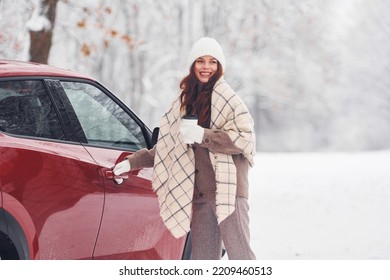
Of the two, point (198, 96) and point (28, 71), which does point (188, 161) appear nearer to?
point (198, 96)

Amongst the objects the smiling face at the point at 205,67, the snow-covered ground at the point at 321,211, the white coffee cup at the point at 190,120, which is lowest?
the white coffee cup at the point at 190,120

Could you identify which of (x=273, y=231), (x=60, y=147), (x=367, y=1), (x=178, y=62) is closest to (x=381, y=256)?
(x=273, y=231)

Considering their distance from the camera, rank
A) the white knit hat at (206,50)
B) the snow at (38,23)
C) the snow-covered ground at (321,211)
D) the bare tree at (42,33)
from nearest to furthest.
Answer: the white knit hat at (206,50) < the snow-covered ground at (321,211) < the snow at (38,23) < the bare tree at (42,33)

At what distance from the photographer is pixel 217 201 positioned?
14.1ft

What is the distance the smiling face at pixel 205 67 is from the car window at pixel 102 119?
707mm

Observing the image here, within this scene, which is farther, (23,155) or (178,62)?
(178,62)

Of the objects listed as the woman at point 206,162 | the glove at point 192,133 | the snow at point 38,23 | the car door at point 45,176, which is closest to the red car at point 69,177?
the car door at point 45,176

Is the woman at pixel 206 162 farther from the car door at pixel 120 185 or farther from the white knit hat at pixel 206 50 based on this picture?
the car door at pixel 120 185

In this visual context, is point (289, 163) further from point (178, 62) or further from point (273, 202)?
point (178, 62)

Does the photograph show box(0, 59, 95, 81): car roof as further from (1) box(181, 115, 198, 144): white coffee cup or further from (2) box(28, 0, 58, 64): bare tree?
(2) box(28, 0, 58, 64): bare tree

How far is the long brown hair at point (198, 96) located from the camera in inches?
175

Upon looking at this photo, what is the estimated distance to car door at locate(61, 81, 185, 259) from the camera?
446 centimetres

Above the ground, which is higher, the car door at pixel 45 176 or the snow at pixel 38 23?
the snow at pixel 38 23

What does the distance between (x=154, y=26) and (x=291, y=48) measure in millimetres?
6174
